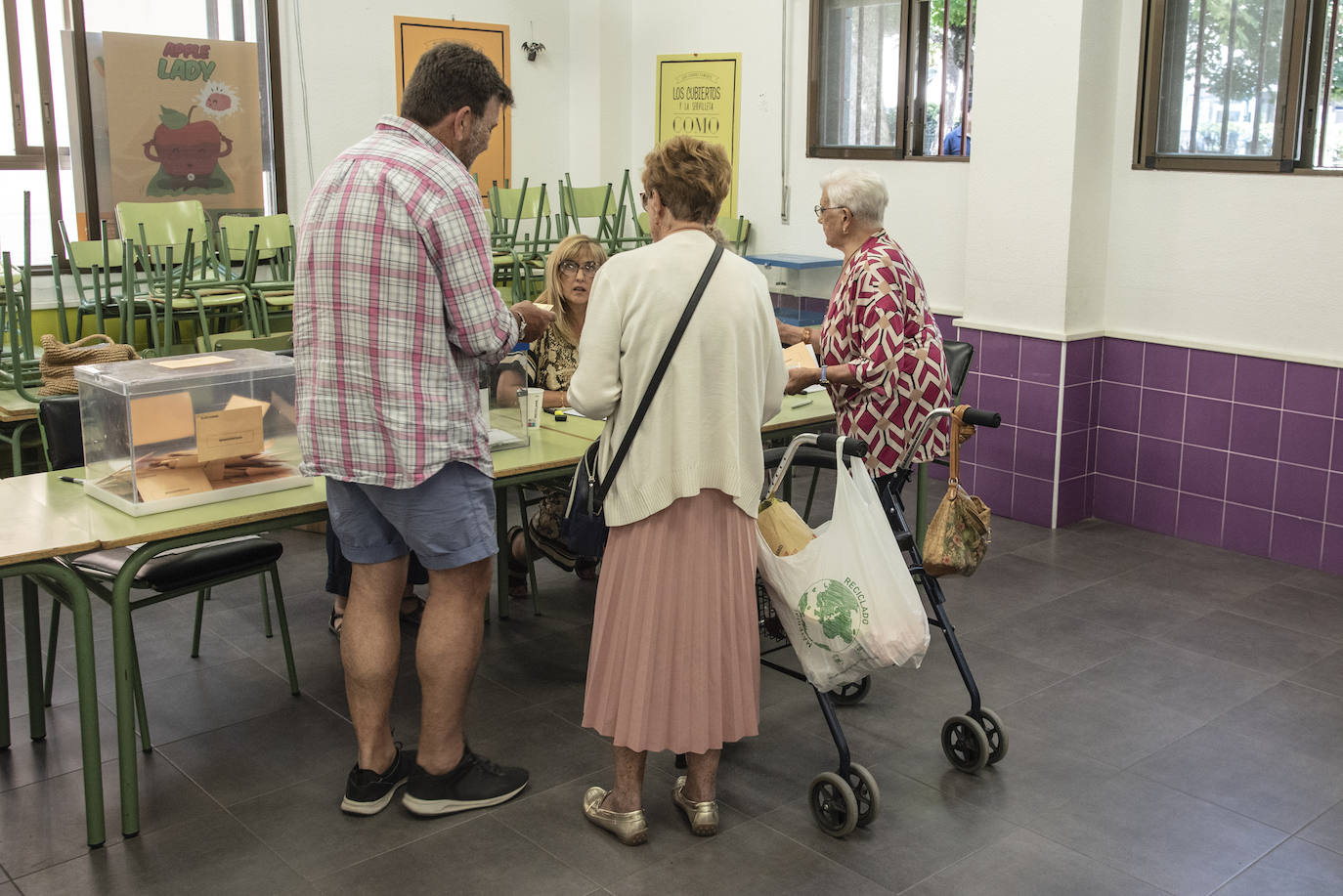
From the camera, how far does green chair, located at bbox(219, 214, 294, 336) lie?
6555 mm

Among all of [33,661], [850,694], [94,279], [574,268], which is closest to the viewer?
[33,661]

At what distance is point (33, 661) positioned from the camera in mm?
3338

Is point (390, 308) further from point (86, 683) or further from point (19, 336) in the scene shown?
point (19, 336)

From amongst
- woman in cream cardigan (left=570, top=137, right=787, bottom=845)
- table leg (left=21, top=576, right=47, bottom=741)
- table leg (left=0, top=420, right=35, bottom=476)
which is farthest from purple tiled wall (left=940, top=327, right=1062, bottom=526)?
table leg (left=0, top=420, right=35, bottom=476)

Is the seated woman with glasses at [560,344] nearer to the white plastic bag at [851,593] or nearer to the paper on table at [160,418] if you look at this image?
the paper on table at [160,418]

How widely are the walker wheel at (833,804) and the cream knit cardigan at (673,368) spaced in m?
0.70

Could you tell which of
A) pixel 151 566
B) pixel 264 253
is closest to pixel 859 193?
pixel 151 566

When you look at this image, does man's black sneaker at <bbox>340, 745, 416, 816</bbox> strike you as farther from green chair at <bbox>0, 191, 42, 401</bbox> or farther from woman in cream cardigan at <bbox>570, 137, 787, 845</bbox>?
green chair at <bbox>0, 191, 42, 401</bbox>

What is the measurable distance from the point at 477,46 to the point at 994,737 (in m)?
6.10

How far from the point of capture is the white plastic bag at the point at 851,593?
274 cm

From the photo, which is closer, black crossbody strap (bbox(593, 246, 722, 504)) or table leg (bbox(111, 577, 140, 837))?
black crossbody strap (bbox(593, 246, 722, 504))

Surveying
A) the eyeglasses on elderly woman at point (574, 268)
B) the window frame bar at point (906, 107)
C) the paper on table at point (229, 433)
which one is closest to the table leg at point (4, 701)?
the paper on table at point (229, 433)

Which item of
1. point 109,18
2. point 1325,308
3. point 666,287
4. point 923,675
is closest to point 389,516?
point 666,287

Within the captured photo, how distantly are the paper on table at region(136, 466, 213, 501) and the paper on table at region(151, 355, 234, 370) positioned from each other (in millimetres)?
268
